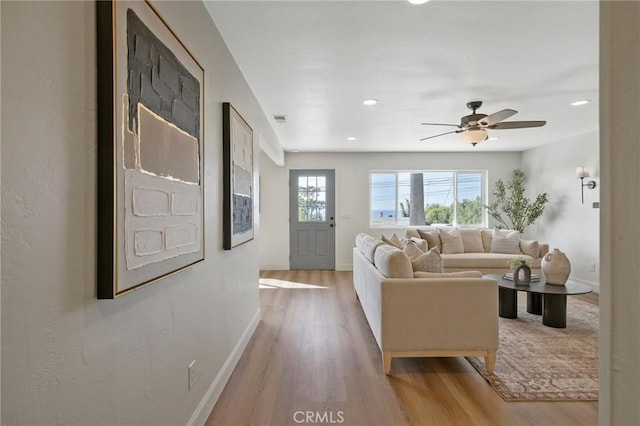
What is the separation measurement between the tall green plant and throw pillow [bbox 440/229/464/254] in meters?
1.26

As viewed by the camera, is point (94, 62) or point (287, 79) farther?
point (287, 79)

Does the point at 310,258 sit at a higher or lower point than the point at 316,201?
lower

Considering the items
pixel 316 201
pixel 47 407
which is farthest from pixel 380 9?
pixel 316 201

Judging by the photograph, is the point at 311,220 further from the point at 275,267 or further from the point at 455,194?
the point at 455,194

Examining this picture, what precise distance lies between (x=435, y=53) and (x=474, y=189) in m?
5.11

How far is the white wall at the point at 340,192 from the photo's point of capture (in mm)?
7035

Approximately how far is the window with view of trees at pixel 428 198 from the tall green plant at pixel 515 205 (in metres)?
0.28

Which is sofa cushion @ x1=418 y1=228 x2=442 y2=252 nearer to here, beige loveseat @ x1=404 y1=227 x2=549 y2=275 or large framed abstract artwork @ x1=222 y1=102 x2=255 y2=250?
beige loveseat @ x1=404 y1=227 x2=549 y2=275

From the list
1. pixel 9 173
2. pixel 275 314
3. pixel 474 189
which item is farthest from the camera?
pixel 474 189

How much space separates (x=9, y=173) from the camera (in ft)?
2.47

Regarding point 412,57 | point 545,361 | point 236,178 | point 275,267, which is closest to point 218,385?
point 236,178

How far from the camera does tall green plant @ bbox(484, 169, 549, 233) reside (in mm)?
6242

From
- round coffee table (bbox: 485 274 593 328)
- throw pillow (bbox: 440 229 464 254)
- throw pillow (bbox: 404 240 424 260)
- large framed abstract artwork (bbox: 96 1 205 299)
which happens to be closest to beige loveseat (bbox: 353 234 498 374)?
throw pillow (bbox: 404 240 424 260)

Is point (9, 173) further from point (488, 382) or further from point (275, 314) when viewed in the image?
point (275, 314)
